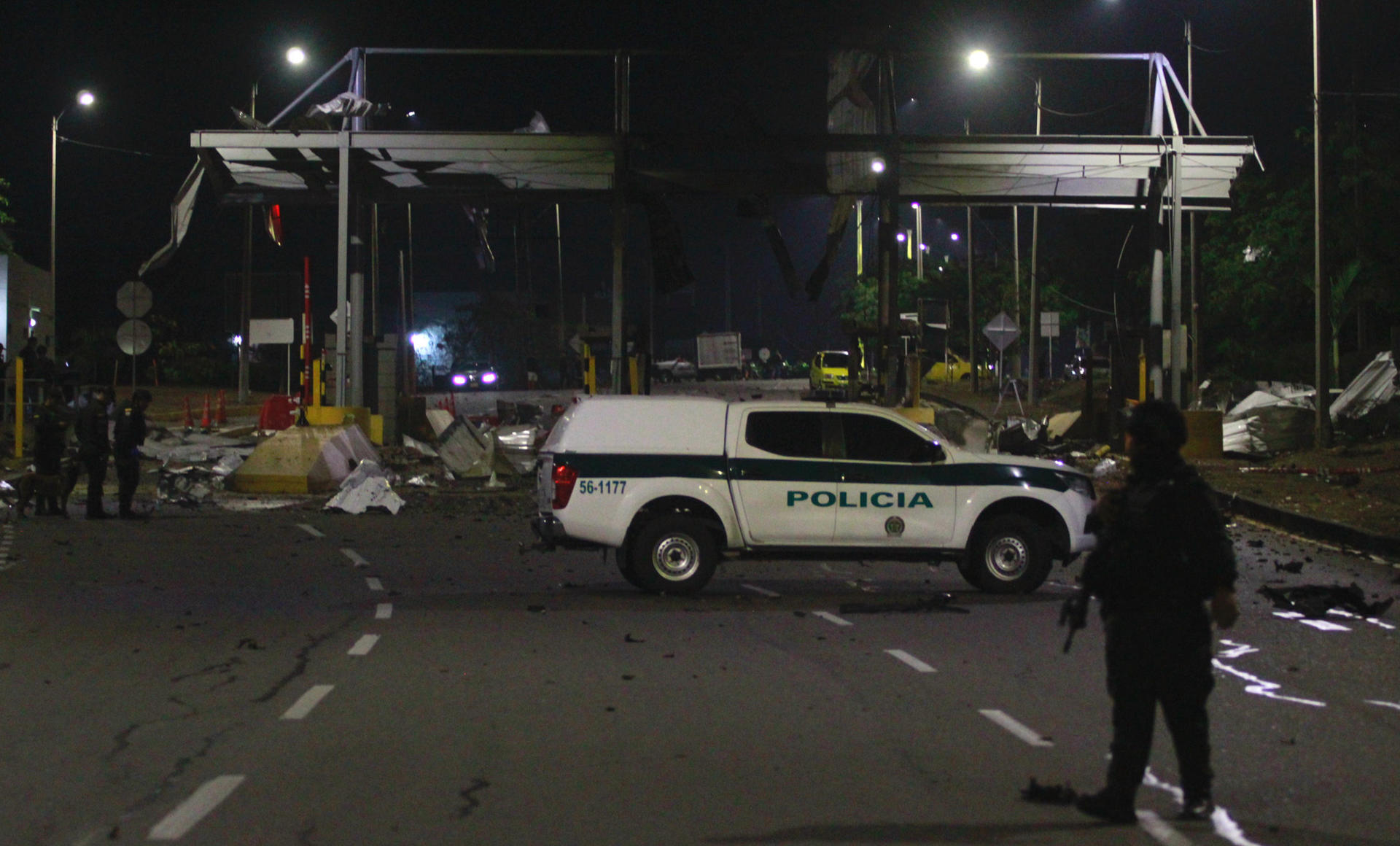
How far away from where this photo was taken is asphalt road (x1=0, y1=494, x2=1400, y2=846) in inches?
248

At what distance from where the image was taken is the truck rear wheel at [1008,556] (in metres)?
14.2

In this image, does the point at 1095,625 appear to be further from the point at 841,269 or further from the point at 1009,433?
the point at 841,269

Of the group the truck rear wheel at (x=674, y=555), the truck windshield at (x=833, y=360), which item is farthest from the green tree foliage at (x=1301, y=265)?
the truck rear wheel at (x=674, y=555)

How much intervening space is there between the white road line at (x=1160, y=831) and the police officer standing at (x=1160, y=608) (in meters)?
0.15

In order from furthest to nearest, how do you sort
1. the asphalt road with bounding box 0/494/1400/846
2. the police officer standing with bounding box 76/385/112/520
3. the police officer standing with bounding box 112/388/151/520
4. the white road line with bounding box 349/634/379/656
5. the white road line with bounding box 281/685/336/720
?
1. the police officer standing with bounding box 112/388/151/520
2. the police officer standing with bounding box 76/385/112/520
3. the white road line with bounding box 349/634/379/656
4. the white road line with bounding box 281/685/336/720
5. the asphalt road with bounding box 0/494/1400/846

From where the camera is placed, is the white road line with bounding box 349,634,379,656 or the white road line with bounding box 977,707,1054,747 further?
the white road line with bounding box 349,634,379,656

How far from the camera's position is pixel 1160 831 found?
20.3ft

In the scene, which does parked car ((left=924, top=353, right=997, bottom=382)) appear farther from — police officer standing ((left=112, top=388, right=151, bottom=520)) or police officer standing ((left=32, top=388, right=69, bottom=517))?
police officer standing ((left=32, top=388, right=69, bottom=517))

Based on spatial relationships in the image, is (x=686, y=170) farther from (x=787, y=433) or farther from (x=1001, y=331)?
(x=787, y=433)

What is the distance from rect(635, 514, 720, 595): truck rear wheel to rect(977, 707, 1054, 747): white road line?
543cm

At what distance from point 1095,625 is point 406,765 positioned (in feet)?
22.0

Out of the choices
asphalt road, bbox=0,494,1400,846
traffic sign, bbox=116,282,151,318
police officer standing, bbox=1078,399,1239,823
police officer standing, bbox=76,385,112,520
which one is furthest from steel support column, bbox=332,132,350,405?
police officer standing, bbox=1078,399,1239,823

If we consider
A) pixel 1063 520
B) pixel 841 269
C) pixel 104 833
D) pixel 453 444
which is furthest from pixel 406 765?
pixel 841 269

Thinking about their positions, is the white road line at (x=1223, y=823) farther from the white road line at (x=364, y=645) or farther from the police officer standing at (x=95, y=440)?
the police officer standing at (x=95, y=440)
